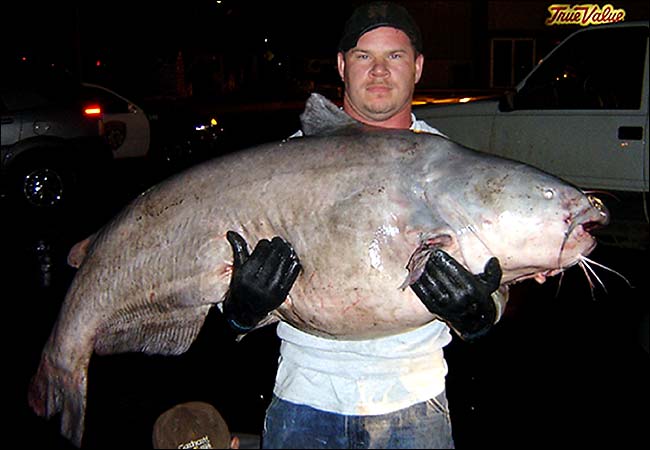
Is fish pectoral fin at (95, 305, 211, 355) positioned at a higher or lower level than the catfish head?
lower

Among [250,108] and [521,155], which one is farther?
[250,108]

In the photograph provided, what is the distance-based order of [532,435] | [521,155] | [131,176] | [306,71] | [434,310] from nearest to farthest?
[434,310], [532,435], [521,155], [131,176], [306,71]

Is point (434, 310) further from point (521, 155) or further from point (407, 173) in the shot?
point (521, 155)

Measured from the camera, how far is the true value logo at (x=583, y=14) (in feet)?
106

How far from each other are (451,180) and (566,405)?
2558 millimetres

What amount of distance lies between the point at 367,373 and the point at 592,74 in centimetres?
575

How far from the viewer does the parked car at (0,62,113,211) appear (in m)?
9.90

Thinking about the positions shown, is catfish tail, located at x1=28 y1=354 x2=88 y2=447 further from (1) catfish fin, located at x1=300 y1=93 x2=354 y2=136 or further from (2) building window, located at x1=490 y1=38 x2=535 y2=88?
(2) building window, located at x1=490 y1=38 x2=535 y2=88

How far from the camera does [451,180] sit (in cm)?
248

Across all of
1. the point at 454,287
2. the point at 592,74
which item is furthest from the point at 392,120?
the point at 592,74

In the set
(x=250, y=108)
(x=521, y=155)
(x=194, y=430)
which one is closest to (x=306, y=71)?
(x=250, y=108)

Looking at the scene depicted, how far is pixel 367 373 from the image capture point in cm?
247

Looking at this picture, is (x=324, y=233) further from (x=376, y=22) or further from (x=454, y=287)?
(x=376, y=22)

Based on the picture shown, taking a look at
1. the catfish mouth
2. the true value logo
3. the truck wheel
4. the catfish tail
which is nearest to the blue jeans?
the catfish mouth
